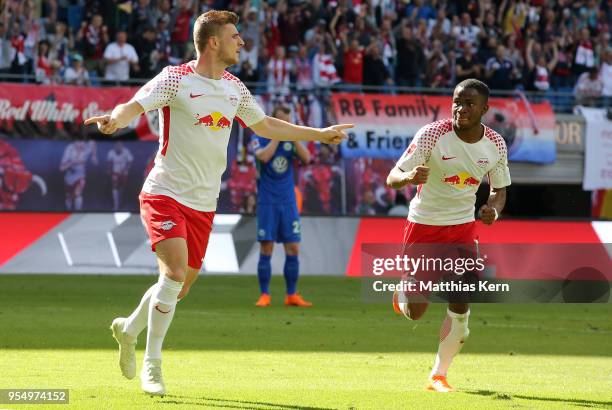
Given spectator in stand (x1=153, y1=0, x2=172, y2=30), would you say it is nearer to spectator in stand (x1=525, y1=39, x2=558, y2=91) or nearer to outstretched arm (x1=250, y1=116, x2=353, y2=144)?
spectator in stand (x1=525, y1=39, x2=558, y2=91)

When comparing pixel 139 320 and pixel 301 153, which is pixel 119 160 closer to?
pixel 301 153

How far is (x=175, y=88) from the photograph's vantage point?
863 centimetres

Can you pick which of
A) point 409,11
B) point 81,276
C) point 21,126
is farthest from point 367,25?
point 81,276

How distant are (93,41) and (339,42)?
17.4ft

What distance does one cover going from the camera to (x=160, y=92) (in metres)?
8.57

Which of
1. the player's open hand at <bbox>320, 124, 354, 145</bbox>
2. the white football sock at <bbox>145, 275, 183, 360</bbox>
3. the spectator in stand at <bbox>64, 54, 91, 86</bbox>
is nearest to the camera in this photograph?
the white football sock at <bbox>145, 275, 183, 360</bbox>

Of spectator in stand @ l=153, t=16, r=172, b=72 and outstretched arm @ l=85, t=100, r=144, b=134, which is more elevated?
outstretched arm @ l=85, t=100, r=144, b=134

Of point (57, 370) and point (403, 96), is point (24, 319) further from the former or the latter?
point (403, 96)

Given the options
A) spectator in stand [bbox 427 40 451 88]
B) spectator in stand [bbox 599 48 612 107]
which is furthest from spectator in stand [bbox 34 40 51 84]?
spectator in stand [bbox 599 48 612 107]

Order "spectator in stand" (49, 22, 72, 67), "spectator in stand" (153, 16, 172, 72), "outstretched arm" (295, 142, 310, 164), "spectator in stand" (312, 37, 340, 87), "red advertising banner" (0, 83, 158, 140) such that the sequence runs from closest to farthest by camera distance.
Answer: "outstretched arm" (295, 142, 310, 164)
"red advertising banner" (0, 83, 158, 140)
"spectator in stand" (49, 22, 72, 67)
"spectator in stand" (153, 16, 172, 72)
"spectator in stand" (312, 37, 340, 87)

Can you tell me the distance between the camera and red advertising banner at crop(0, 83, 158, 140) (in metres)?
23.7

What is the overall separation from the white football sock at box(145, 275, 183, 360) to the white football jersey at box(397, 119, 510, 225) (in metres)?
1.94

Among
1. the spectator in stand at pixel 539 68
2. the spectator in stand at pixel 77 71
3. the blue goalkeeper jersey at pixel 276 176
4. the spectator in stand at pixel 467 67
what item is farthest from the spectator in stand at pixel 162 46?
the blue goalkeeper jersey at pixel 276 176

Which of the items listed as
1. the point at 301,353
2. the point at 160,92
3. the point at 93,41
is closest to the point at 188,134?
the point at 160,92
